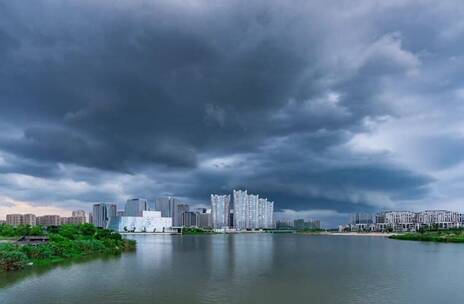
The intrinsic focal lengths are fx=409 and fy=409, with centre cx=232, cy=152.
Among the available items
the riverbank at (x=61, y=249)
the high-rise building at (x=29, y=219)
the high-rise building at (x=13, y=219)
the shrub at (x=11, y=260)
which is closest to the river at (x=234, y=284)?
the shrub at (x=11, y=260)

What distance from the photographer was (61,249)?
154 ft

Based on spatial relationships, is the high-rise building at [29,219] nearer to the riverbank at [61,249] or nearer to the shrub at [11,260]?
the riverbank at [61,249]

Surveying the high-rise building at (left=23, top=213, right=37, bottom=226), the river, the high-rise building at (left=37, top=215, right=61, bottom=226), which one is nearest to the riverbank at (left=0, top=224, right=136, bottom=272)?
the river

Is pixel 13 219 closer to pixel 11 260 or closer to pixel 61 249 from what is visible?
pixel 61 249

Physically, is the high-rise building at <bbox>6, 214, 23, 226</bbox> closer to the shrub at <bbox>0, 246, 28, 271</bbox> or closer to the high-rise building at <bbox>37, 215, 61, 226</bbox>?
the high-rise building at <bbox>37, 215, 61, 226</bbox>

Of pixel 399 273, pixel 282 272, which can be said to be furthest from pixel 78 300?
pixel 399 273

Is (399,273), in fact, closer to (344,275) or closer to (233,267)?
(344,275)

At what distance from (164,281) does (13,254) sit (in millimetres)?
14449

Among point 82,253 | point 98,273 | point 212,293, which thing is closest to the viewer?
point 212,293

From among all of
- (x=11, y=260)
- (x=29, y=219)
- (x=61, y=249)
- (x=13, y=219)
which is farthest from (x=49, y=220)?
(x=11, y=260)

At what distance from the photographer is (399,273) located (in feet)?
116

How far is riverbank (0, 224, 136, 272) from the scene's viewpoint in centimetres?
3497

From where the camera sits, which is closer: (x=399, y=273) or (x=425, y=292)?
(x=425, y=292)

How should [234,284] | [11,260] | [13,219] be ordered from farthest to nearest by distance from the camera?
[13,219]
[11,260]
[234,284]
